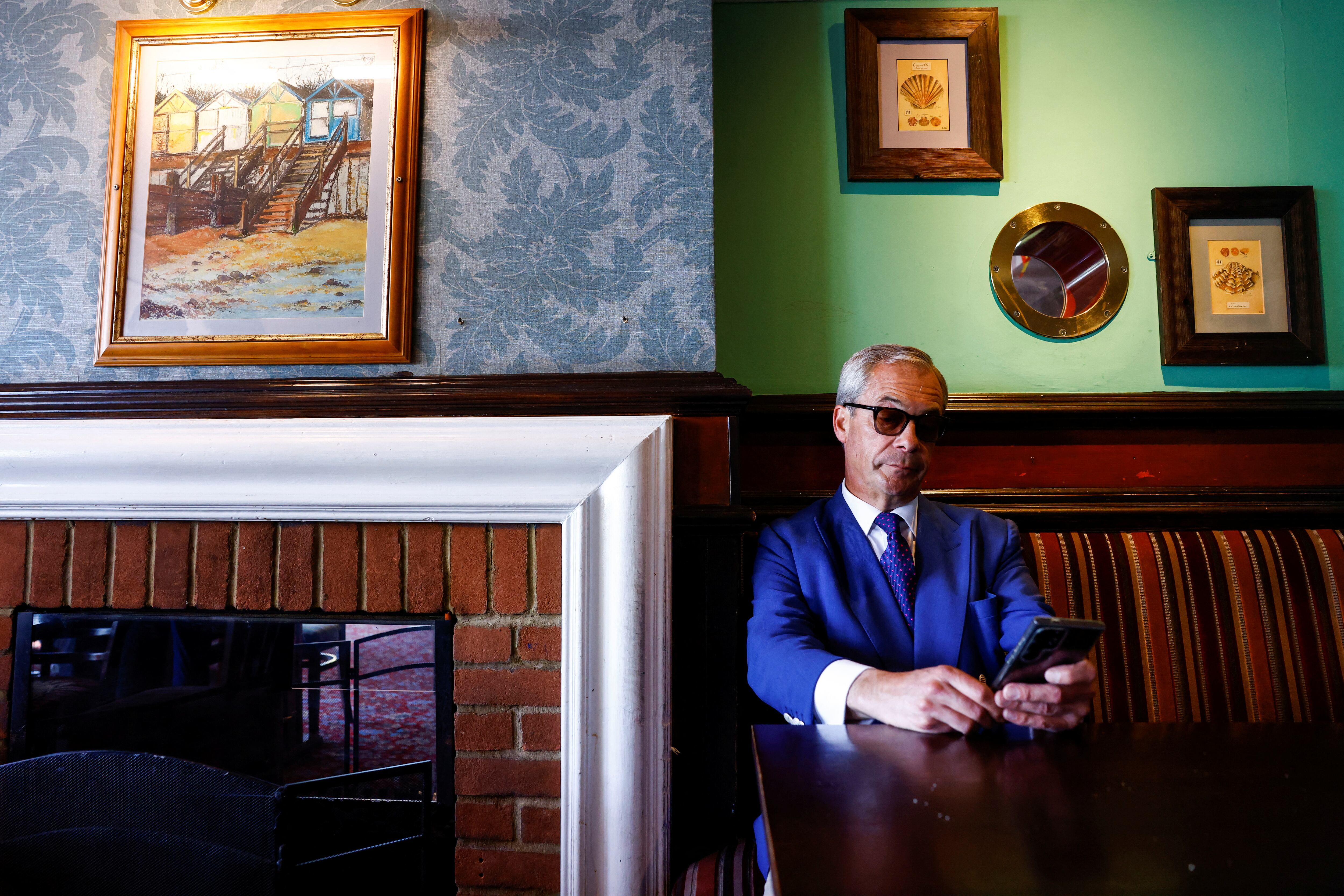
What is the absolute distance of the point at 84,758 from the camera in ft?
4.65

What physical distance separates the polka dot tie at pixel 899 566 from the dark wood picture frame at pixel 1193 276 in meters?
0.96

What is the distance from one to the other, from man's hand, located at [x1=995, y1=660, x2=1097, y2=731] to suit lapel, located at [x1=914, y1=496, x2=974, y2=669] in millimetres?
247

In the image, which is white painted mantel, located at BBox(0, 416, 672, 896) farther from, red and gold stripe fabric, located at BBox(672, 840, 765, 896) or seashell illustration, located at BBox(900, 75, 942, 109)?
seashell illustration, located at BBox(900, 75, 942, 109)

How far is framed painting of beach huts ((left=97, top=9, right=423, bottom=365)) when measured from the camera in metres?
1.52

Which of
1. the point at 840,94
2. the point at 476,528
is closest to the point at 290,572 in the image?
the point at 476,528

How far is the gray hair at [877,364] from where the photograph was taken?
1.46 meters

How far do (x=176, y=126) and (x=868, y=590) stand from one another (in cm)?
176

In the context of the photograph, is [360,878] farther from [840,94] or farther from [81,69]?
[840,94]

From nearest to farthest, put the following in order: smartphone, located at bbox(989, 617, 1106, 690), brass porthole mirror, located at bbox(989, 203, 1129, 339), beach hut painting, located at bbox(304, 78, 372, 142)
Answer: smartphone, located at bbox(989, 617, 1106, 690)
beach hut painting, located at bbox(304, 78, 372, 142)
brass porthole mirror, located at bbox(989, 203, 1129, 339)

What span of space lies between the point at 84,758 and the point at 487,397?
106 centimetres

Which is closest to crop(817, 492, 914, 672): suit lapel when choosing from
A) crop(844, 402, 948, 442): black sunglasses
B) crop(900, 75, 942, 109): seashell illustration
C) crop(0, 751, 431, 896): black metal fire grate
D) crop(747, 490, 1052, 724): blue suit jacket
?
crop(747, 490, 1052, 724): blue suit jacket

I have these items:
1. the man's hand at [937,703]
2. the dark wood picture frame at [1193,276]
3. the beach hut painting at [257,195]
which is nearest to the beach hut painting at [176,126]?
the beach hut painting at [257,195]

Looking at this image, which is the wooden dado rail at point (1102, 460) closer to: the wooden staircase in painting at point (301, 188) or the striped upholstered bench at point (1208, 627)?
the striped upholstered bench at point (1208, 627)

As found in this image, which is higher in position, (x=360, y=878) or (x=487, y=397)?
(x=487, y=397)
